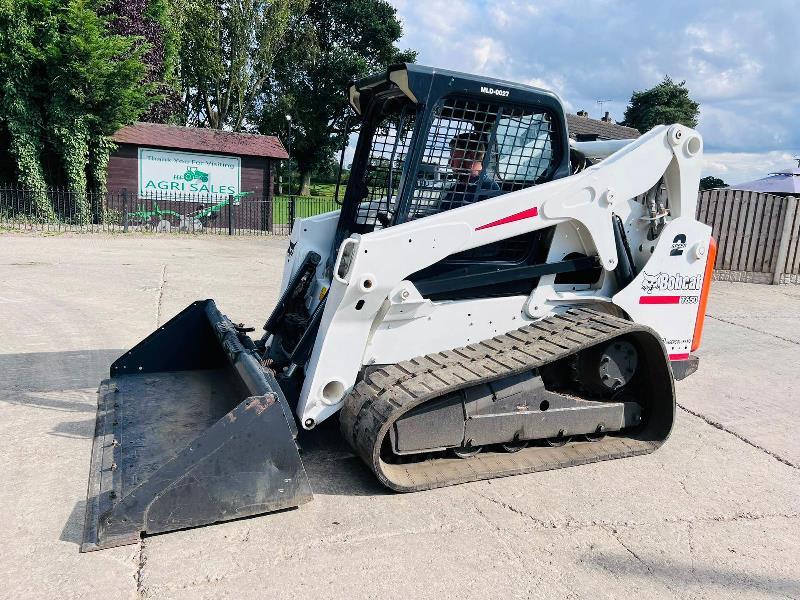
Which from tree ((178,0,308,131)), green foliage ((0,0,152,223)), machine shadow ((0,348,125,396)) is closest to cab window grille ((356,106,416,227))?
machine shadow ((0,348,125,396))

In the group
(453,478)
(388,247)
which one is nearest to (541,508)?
(453,478)

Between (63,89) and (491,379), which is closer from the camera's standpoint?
(491,379)

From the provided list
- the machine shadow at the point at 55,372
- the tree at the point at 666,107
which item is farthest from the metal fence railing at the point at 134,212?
the tree at the point at 666,107

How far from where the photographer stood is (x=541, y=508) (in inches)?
140

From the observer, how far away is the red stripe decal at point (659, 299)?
462 centimetres

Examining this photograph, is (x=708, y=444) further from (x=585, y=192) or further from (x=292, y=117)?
(x=292, y=117)

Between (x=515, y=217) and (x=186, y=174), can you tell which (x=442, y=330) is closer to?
(x=515, y=217)

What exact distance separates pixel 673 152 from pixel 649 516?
242cm

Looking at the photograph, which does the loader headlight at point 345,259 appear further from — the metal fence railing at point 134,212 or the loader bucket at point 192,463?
the metal fence railing at point 134,212

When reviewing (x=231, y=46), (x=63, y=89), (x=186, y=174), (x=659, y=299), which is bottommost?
(x=659, y=299)

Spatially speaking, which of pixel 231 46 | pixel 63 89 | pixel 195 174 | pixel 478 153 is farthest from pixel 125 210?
pixel 478 153

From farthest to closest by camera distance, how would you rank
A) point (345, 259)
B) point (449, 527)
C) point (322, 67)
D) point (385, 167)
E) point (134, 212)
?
point (322, 67) → point (134, 212) → point (385, 167) → point (345, 259) → point (449, 527)

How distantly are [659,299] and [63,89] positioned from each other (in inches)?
730

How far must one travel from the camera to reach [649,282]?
181 inches
